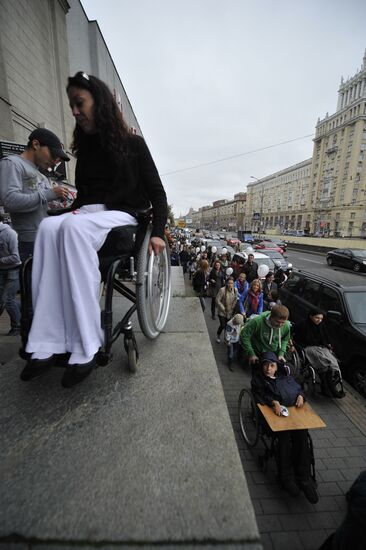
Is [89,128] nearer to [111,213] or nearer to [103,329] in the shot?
[111,213]

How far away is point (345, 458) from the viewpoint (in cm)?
309

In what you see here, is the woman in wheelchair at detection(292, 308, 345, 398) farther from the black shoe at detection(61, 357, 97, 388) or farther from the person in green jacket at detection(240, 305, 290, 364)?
the black shoe at detection(61, 357, 97, 388)

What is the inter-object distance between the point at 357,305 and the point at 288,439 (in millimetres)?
3612

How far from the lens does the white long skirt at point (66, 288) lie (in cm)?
115

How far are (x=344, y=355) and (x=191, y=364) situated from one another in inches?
174

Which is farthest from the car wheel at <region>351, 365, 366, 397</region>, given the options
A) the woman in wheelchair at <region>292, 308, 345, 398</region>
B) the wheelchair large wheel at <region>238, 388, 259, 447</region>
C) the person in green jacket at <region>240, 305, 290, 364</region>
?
the wheelchair large wheel at <region>238, 388, 259, 447</region>

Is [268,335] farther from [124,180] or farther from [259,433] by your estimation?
[124,180]

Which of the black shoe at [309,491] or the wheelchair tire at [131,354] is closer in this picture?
the wheelchair tire at [131,354]

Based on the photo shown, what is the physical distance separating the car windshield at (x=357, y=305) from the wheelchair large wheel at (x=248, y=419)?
286 cm

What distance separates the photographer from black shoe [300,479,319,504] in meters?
2.45

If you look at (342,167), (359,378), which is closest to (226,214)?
(342,167)

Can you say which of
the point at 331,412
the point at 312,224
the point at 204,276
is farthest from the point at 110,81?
the point at 312,224

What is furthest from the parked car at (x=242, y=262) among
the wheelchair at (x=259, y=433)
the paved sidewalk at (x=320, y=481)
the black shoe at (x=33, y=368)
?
the black shoe at (x=33, y=368)

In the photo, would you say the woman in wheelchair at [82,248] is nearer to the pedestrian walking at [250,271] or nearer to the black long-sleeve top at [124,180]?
the black long-sleeve top at [124,180]
